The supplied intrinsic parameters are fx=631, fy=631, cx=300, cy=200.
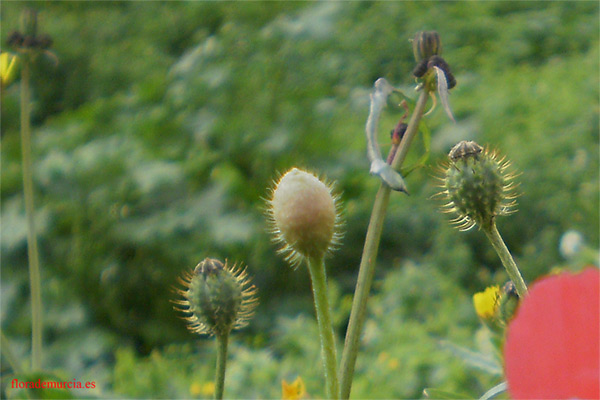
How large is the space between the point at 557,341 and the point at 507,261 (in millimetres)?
162

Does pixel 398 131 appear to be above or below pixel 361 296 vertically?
above

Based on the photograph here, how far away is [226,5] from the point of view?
295 centimetres

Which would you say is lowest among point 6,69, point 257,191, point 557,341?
point 557,341

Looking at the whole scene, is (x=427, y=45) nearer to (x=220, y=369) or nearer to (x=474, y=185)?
(x=474, y=185)

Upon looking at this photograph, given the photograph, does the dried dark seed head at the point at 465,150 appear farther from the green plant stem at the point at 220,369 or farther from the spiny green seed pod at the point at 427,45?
the green plant stem at the point at 220,369

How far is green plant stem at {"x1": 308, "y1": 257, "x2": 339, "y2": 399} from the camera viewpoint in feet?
0.86

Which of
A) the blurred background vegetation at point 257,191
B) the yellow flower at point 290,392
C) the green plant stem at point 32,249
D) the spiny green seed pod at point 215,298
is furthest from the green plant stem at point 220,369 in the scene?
the blurred background vegetation at point 257,191

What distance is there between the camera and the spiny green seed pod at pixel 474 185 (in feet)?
1.13

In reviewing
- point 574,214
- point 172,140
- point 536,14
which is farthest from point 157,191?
point 536,14

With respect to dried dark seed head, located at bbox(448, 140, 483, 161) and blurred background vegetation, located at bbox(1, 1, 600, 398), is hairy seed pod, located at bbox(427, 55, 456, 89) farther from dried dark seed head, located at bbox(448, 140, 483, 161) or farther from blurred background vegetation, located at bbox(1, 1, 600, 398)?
blurred background vegetation, located at bbox(1, 1, 600, 398)

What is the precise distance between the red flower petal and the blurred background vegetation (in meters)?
1.38

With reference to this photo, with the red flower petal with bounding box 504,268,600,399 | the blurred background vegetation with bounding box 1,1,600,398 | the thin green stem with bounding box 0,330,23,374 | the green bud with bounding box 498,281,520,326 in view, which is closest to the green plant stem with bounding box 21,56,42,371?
the thin green stem with bounding box 0,330,23,374

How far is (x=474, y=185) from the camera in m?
0.36

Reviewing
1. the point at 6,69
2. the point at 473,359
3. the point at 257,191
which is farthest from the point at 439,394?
the point at 257,191
